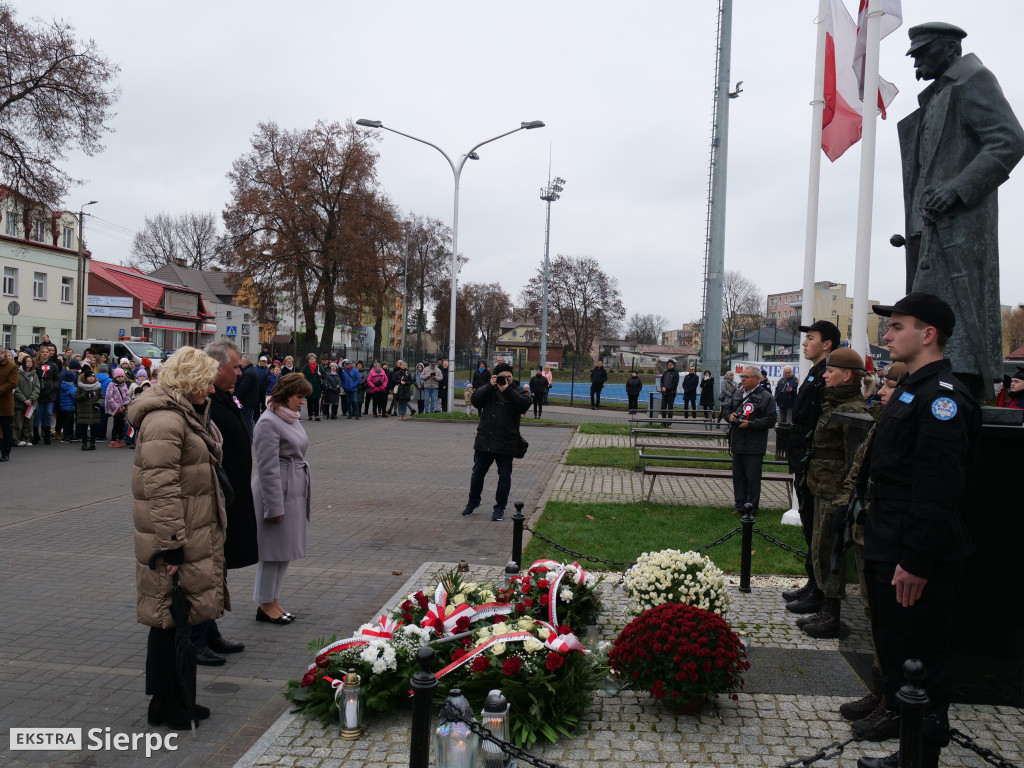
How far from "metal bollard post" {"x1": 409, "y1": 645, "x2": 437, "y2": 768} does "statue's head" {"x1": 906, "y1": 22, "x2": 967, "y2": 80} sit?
462cm

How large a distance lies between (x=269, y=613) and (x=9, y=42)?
2334 cm

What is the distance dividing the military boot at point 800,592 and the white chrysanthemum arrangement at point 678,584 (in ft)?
4.79

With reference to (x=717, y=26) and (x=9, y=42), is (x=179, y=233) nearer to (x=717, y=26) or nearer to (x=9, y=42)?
(x=9, y=42)

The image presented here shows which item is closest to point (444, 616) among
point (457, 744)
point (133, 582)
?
point (457, 744)

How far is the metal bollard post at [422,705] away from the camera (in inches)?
115

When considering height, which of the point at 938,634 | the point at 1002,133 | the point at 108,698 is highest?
the point at 1002,133

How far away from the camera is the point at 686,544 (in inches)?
340

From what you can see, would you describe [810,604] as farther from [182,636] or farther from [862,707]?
[182,636]

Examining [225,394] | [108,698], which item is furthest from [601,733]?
[225,394]

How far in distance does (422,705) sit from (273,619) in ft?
11.2

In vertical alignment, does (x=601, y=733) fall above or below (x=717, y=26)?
below

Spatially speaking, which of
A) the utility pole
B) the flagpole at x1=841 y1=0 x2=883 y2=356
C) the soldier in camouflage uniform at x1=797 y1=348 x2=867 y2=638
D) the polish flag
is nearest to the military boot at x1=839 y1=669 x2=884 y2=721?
the soldier in camouflage uniform at x1=797 y1=348 x2=867 y2=638

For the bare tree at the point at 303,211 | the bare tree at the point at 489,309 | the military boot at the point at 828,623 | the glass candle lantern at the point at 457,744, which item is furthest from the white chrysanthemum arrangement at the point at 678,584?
the bare tree at the point at 489,309

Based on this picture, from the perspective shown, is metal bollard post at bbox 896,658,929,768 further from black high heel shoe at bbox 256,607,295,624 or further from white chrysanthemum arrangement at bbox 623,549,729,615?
black high heel shoe at bbox 256,607,295,624
